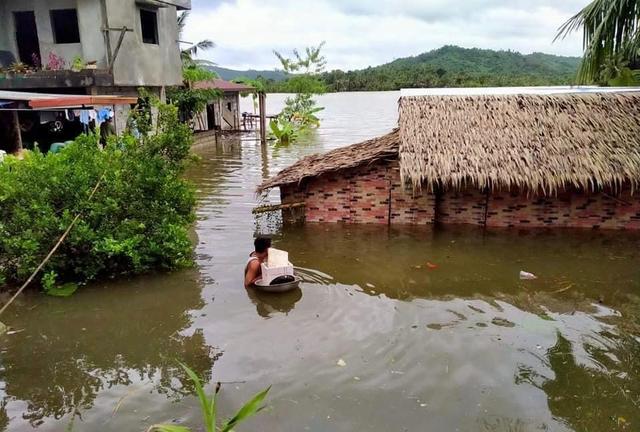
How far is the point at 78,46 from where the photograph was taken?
55.7 feet

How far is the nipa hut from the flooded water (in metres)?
0.82

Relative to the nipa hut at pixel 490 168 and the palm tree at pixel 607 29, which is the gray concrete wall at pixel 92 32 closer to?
the nipa hut at pixel 490 168

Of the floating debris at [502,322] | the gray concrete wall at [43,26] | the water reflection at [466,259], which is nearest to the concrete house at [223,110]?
the gray concrete wall at [43,26]

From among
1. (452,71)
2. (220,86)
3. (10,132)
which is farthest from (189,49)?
(452,71)

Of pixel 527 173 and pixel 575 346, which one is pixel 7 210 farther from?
pixel 527 173

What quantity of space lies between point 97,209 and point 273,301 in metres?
3.07

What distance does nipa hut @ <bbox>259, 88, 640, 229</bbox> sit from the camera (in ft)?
32.4

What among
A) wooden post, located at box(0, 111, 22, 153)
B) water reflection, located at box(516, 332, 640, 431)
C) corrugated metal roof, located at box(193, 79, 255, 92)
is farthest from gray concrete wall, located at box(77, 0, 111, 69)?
water reflection, located at box(516, 332, 640, 431)

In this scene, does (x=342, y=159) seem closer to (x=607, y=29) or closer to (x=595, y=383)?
(x=607, y=29)

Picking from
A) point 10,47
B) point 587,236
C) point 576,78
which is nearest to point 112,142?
point 576,78

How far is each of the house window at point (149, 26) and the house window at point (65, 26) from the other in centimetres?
230

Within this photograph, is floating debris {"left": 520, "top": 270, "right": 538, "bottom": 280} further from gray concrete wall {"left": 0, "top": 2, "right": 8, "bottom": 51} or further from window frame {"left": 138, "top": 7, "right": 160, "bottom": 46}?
gray concrete wall {"left": 0, "top": 2, "right": 8, "bottom": 51}

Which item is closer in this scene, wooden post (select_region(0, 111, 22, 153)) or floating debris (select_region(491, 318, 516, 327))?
floating debris (select_region(491, 318, 516, 327))

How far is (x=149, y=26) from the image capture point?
1919 centimetres
